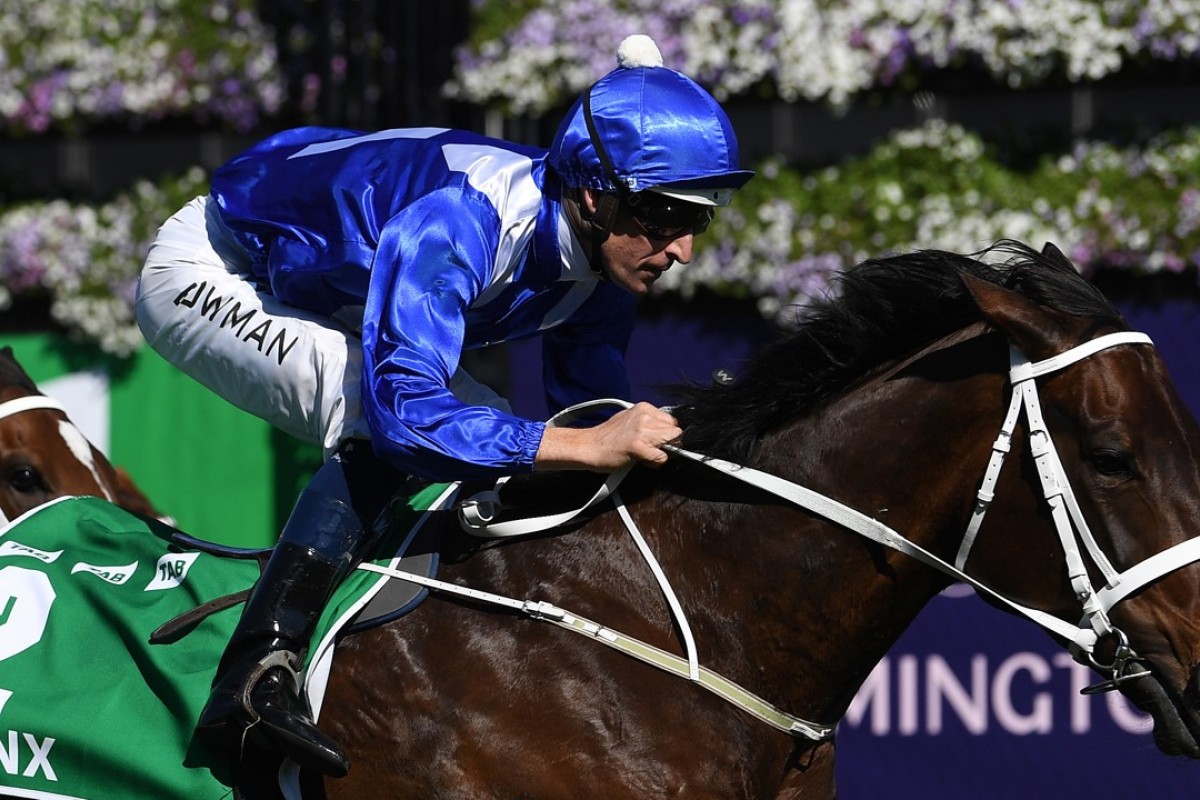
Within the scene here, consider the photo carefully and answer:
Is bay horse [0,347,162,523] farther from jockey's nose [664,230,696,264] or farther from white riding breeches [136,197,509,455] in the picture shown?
jockey's nose [664,230,696,264]

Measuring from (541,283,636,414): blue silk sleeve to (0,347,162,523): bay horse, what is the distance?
1399mm

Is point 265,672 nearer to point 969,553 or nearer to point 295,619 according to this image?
point 295,619

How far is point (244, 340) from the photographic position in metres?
2.93

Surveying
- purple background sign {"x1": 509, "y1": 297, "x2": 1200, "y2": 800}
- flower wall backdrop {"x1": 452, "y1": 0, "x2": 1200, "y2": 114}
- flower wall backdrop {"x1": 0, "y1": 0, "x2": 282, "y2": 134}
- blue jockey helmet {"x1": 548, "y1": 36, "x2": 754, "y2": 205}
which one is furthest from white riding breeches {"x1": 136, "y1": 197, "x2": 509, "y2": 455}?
flower wall backdrop {"x1": 0, "y1": 0, "x2": 282, "y2": 134}

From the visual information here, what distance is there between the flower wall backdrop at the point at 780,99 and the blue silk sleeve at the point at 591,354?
249 cm

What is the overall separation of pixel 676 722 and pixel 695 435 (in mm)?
487

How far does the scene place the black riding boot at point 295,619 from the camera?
8.14ft

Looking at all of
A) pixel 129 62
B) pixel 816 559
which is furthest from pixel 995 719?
pixel 129 62

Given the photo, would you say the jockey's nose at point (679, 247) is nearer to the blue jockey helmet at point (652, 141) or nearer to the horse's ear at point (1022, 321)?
the blue jockey helmet at point (652, 141)

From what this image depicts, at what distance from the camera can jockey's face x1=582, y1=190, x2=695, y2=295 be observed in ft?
8.77

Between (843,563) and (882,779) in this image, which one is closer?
(843,563)

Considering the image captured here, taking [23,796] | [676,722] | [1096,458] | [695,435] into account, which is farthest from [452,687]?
[1096,458]

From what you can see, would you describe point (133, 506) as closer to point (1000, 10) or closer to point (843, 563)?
point (843, 563)

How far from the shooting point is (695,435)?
8.60ft
